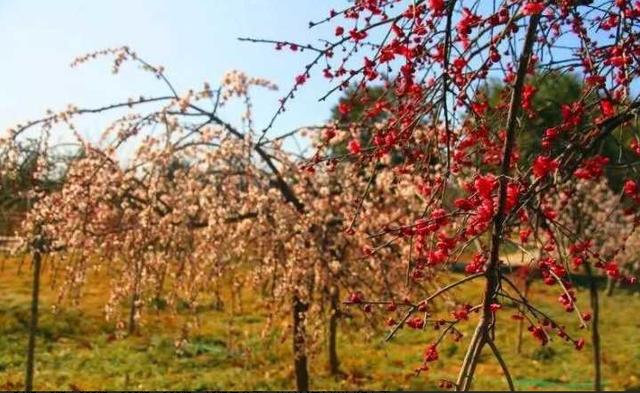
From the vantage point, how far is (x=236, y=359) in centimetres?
1204

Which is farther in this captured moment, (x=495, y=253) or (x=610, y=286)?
(x=610, y=286)

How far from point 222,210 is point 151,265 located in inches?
43.1

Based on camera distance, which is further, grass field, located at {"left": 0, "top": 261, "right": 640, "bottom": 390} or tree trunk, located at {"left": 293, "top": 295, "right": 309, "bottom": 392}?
grass field, located at {"left": 0, "top": 261, "right": 640, "bottom": 390}

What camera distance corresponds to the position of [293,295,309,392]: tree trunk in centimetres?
823

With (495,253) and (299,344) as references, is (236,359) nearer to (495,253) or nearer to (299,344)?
(299,344)

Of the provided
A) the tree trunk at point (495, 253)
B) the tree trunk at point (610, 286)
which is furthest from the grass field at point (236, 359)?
the tree trunk at point (610, 286)

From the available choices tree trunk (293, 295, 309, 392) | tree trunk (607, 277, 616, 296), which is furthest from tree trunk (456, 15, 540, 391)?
tree trunk (607, 277, 616, 296)

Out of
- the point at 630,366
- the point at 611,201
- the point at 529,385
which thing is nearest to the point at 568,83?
the point at 611,201

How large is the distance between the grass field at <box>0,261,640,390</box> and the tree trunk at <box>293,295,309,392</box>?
68 cm

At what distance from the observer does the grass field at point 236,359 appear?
10.5 m

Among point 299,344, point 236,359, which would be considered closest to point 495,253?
point 299,344

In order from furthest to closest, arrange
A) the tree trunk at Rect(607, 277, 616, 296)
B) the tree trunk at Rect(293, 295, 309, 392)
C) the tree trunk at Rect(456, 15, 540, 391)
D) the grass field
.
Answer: the tree trunk at Rect(607, 277, 616, 296)
the grass field
the tree trunk at Rect(293, 295, 309, 392)
the tree trunk at Rect(456, 15, 540, 391)

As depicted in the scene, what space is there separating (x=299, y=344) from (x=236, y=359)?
4.19 metres

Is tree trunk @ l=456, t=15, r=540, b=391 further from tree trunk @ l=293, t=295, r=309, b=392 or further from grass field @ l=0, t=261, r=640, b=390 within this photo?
grass field @ l=0, t=261, r=640, b=390
